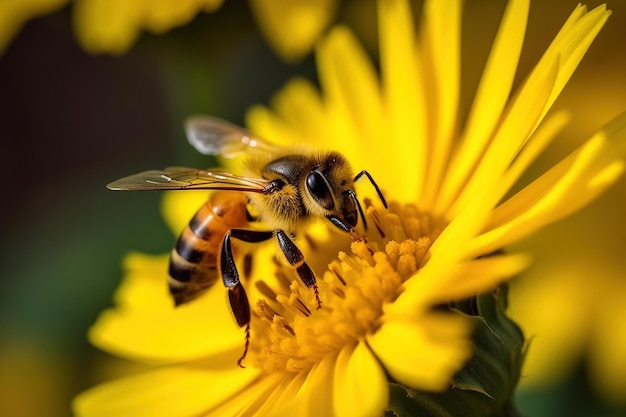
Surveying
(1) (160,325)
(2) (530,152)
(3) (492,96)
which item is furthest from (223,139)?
(2) (530,152)

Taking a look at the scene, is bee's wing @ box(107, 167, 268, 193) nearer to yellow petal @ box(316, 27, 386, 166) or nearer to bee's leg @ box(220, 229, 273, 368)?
bee's leg @ box(220, 229, 273, 368)

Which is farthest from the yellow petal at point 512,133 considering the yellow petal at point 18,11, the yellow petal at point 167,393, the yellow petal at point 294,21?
the yellow petal at point 18,11

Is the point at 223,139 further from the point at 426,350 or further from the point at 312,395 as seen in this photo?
the point at 426,350

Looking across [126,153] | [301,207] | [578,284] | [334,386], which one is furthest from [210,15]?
[126,153]

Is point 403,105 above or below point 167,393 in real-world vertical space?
above

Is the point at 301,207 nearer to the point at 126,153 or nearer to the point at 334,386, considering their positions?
the point at 334,386

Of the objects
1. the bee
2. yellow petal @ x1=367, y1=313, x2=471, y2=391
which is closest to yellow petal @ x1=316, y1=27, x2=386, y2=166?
the bee
